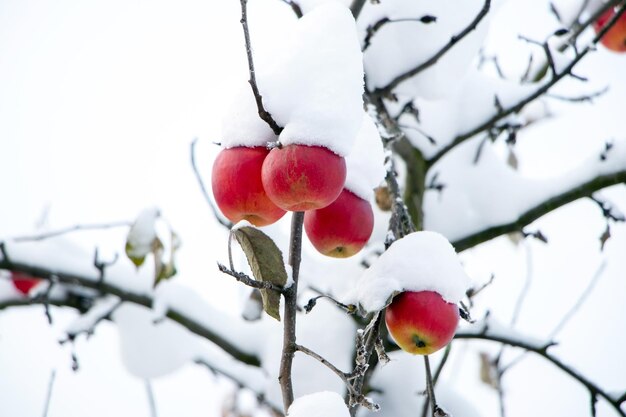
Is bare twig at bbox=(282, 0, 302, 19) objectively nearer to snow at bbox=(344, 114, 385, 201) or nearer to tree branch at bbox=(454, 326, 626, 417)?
snow at bbox=(344, 114, 385, 201)

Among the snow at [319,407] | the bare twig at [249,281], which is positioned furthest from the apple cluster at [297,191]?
the snow at [319,407]

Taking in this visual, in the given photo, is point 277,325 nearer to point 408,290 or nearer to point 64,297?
point 64,297

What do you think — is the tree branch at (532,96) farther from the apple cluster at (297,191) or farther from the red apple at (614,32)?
the apple cluster at (297,191)

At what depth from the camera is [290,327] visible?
644 millimetres

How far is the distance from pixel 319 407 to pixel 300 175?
0.27 m

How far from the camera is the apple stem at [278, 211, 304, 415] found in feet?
2.11

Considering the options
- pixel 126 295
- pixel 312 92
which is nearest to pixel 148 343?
pixel 126 295

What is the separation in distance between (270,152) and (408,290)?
311 millimetres

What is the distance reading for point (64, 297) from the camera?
180 cm

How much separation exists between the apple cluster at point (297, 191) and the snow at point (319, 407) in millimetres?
233

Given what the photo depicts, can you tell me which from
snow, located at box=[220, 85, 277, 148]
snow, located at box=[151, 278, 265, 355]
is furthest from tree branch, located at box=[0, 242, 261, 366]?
snow, located at box=[220, 85, 277, 148]

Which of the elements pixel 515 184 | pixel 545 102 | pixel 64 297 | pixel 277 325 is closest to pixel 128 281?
pixel 64 297

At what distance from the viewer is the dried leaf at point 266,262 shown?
69 cm

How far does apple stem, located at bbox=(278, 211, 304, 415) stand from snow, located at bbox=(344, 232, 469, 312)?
17 centimetres
